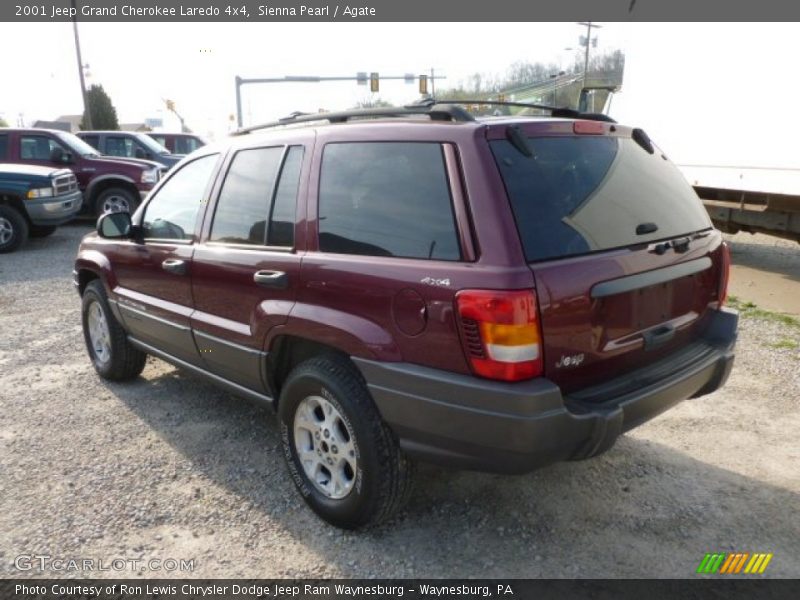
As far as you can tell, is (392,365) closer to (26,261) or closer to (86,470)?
(86,470)

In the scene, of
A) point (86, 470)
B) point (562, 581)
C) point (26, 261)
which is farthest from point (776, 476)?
point (26, 261)

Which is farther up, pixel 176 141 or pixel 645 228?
pixel 176 141

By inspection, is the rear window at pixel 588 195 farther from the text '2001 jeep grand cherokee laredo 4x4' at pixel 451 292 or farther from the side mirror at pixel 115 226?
the side mirror at pixel 115 226

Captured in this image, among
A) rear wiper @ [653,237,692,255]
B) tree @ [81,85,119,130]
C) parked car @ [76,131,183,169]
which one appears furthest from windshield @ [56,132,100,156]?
tree @ [81,85,119,130]

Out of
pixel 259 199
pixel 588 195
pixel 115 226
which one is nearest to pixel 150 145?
pixel 115 226

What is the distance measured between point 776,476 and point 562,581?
1521mm

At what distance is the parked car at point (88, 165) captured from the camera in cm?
1166

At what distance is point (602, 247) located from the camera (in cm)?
253

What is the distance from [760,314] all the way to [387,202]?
520 cm

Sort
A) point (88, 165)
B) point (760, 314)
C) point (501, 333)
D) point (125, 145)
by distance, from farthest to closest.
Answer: point (125, 145) → point (88, 165) → point (760, 314) → point (501, 333)

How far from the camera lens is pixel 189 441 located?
3.79 meters

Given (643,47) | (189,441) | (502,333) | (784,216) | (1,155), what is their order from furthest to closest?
(1,155), (643,47), (784,216), (189,441), (502,333)

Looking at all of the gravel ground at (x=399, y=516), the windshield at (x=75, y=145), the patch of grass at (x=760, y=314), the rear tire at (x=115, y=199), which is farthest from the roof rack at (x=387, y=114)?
the windshield at (x=75, y=145)

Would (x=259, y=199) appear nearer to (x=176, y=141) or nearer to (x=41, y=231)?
(x=41, y=231)
